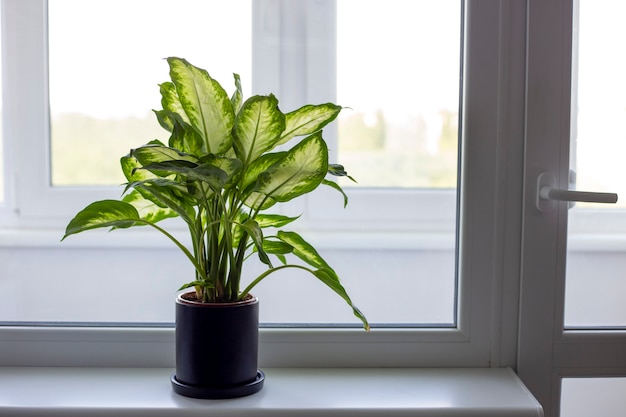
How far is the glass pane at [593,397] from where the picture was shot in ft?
4.43

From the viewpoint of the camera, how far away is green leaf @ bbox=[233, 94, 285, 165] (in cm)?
104

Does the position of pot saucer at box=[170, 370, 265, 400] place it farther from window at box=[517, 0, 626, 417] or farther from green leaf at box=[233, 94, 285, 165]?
window at box=[517, 0, 626, 417]

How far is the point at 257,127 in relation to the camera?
106 centimetres

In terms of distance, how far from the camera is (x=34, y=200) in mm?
1320

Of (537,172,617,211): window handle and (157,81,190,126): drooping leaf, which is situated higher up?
(157,81,190,126): drooping leaf

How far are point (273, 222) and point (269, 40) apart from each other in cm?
37

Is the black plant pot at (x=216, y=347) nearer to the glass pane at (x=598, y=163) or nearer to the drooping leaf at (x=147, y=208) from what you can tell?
the drooping leaf at (x=147, y=208)

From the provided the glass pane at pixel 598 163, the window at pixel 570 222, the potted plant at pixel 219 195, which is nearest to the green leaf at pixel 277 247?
the potted plant at pixel 219 195

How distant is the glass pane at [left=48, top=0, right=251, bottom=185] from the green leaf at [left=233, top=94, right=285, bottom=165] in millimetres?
260

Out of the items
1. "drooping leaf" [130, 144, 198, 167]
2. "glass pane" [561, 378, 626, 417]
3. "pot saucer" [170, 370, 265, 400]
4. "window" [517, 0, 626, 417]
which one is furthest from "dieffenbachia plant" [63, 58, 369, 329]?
"glass pane" [561, 378, 626, 417]

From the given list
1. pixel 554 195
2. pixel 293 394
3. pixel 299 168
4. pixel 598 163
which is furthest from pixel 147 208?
pixel 598 163

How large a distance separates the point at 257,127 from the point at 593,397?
0.89 meters

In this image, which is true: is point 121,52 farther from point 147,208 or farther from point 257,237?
point 257,237

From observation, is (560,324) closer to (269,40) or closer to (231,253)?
(231,253)
